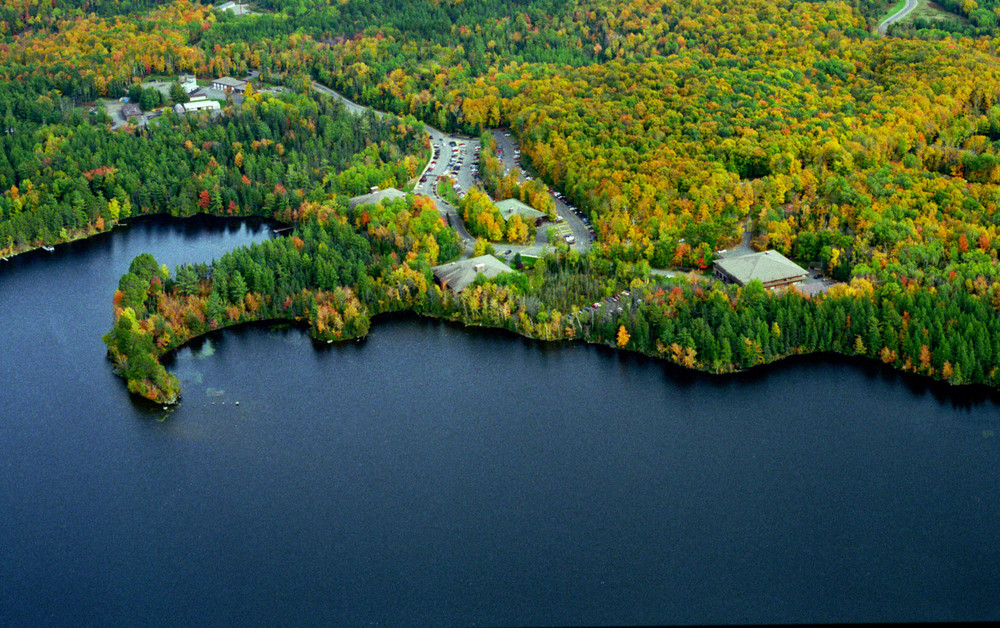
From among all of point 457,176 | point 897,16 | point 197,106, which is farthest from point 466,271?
point 897,16

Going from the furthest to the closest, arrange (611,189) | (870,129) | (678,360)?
(870,129) → (611,189) → (678,360)

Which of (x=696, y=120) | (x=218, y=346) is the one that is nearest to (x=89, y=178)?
(x=218, y=346)

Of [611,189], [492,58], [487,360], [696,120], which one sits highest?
[492,58]

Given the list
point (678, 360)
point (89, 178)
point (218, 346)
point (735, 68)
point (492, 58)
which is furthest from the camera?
point (492, 58)

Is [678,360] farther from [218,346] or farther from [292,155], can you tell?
[292,155]

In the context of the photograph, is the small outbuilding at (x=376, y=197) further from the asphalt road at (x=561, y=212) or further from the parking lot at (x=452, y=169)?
the asphalt road at (x=561, y=212)

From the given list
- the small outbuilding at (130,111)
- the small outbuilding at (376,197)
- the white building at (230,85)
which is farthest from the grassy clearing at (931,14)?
the small outbuilding at (130,111)
